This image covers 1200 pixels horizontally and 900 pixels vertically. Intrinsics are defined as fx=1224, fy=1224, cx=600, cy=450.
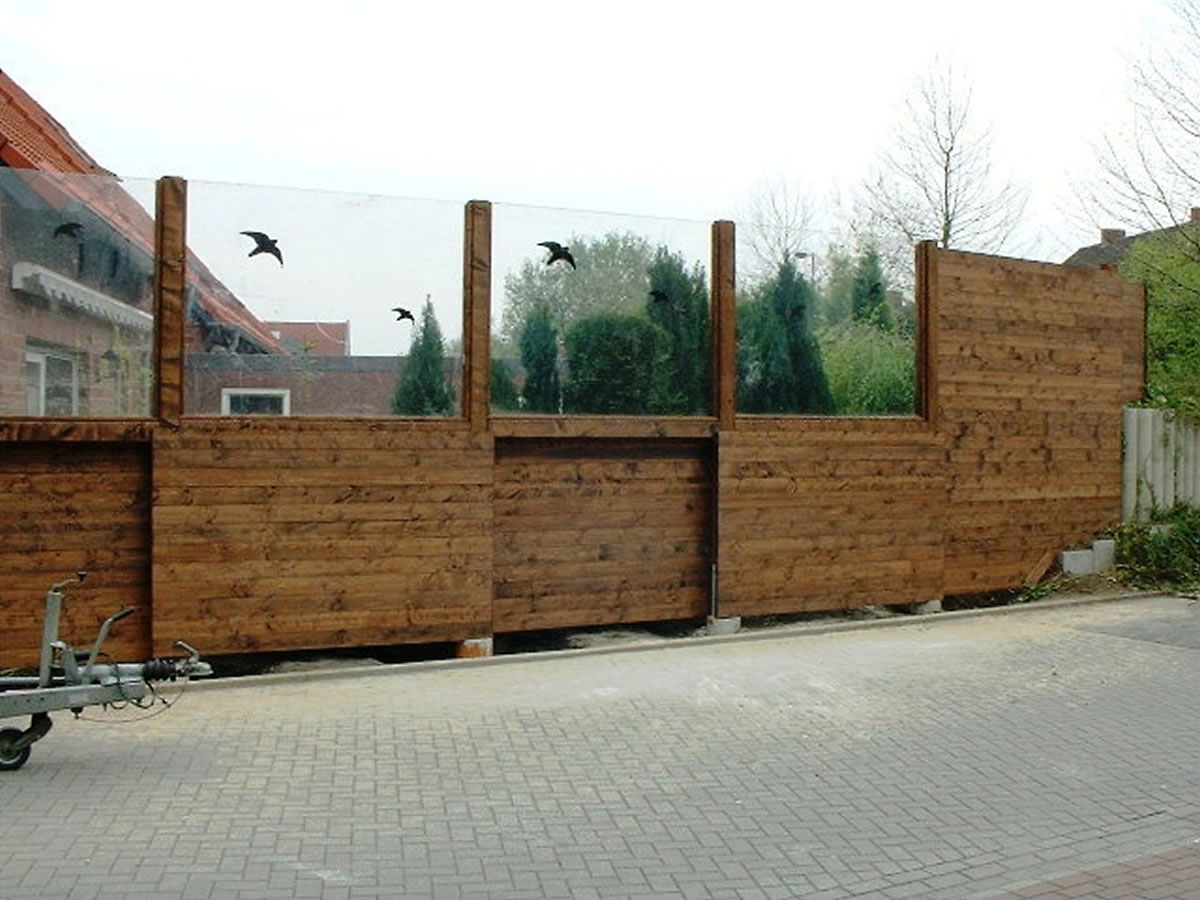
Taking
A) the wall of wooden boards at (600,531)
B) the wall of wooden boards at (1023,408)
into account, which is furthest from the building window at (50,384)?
the wall of wooden boards at (1023,408)

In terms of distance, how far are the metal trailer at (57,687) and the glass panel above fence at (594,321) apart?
12.5ft

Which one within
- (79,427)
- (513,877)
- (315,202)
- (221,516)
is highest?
(315,202)

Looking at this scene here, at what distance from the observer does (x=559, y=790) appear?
6.10 metres

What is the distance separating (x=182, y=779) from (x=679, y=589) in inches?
194

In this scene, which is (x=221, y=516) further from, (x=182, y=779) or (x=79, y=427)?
(x=182, y=779)

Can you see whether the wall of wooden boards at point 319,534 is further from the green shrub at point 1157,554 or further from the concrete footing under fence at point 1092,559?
the green shrub at point 1157,554

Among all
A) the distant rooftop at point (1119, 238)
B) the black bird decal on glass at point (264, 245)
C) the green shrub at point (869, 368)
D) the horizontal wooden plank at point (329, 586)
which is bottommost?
the horizontal wooden plank at point (329, 586)

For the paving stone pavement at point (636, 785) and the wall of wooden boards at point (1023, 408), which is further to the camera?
the wall of wooden boards at point (1023, 408)

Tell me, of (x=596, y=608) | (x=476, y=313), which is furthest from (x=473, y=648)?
(x=476, y=313)

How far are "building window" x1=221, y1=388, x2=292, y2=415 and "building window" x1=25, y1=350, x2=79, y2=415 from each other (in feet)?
3.18

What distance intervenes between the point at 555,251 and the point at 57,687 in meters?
5.05

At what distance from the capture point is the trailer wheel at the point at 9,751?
618cm

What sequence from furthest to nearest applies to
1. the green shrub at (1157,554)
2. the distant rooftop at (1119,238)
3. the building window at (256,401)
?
the distant rooftop at (1119,238), the green shrub at (1157,554), the building window at (256,401)

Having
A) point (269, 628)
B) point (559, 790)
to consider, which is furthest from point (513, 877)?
point (269, 628)
